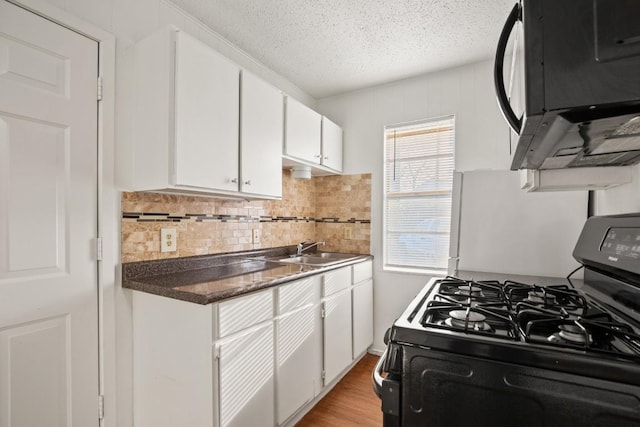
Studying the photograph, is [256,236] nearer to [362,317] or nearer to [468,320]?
[362,317]

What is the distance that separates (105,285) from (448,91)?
2.79 metres

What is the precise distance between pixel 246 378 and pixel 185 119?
129 cm

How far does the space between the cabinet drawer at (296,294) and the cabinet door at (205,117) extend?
2.17ft

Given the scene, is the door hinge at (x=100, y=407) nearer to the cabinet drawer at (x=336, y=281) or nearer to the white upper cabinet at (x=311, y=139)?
the cabinet drawer at (x=336, y=281)

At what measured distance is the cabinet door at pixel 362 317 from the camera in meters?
2.64

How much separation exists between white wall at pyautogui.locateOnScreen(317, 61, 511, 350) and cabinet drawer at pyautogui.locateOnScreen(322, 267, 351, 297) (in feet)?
1.90

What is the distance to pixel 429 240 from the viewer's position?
282cm

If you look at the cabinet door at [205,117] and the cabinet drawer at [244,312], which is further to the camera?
the cabinet door at [205,117]

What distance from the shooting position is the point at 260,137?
6.77 feet

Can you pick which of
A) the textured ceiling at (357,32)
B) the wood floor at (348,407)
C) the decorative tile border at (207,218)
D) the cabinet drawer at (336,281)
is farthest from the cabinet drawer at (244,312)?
the textured ceiling at (357,32)

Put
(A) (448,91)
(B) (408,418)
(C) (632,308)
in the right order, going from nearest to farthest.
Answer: (B) (408,418), (C) (632,308), (A) (448,91)

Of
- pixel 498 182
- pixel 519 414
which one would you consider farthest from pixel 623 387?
pixel 498 182

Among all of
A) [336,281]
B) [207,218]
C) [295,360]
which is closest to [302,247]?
[336,281]

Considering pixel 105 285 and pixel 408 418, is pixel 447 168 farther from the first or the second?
pixel 105 285
